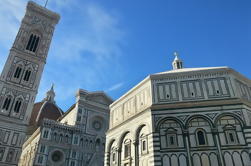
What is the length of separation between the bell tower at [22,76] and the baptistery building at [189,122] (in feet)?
61.1

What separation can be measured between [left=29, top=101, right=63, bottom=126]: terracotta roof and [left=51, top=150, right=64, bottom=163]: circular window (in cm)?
2397

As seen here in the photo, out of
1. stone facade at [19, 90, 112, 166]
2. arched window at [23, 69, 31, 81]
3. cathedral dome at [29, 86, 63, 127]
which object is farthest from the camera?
cathedral dome at [29, 86, 63, 127]

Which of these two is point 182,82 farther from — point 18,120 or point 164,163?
point 18,120

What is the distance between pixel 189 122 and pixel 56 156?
23393 mm

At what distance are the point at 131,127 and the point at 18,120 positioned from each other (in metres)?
22.3

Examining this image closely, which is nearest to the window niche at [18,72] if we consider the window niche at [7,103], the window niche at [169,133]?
the window niche at [7,103]

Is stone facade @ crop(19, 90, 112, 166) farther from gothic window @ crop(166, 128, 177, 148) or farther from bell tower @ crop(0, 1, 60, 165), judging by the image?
gothic window @ crop(166, 128, 177, 148)

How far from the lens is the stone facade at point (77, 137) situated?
31.1 meters

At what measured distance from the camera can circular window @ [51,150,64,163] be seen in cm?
3121

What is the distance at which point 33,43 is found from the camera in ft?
136

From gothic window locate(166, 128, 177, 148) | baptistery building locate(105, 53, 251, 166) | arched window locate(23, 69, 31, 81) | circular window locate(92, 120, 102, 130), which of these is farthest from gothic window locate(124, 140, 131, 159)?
arched window locate(23, 69, 31, 81)

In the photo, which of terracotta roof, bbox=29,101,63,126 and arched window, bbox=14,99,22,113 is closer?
arched window, bbox=14,99,22,113

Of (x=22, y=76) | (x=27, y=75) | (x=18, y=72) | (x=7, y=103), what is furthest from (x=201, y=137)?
(x=18, y=72)

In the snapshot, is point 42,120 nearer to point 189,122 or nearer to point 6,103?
point 6,103
